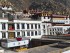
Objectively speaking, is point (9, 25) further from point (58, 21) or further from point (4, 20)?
point (58, 21)

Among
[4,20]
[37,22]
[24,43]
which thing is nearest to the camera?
[24,43]

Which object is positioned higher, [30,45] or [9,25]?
[9,25]

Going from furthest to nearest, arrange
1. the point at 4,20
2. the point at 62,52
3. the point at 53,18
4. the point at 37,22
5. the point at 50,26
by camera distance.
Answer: the point at 53,18
the point at 50,26
the point at 37,22
the point at 4,20
the point at 62,52

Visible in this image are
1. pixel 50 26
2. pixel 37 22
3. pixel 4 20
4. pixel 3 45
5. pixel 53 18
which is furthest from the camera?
pixel 53 18

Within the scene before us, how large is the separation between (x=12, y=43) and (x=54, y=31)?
94.7 feet

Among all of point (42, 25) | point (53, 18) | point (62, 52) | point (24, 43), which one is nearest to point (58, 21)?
point (53, 18)

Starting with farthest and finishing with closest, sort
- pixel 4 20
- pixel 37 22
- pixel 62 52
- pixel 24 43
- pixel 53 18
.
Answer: pixel 53 18
pixel 37 22
pixel 4 20
pixel 24 43
pixel 62 52

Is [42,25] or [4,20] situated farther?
[42,25]

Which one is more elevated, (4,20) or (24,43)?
(4,20)

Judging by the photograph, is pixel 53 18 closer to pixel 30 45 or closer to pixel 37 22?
pixel 37 22

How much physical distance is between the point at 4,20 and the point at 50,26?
764 inches

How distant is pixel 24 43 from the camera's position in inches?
1795

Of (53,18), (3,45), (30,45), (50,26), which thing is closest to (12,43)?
(3,45)

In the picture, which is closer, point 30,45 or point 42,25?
point 30,45
